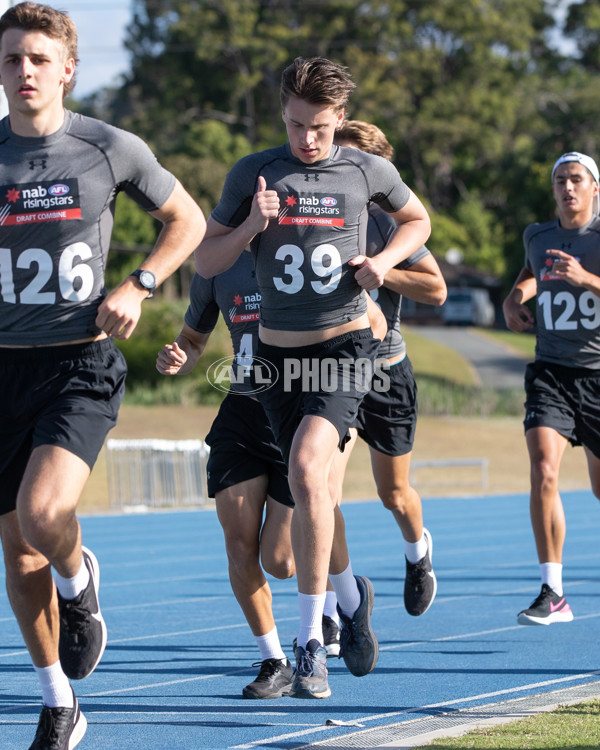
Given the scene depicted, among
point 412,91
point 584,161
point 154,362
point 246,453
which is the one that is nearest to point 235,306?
point 246,453

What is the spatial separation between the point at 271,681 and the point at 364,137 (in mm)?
2779

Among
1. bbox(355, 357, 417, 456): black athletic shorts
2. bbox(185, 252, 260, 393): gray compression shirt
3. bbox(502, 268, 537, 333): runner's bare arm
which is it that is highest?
bbox(185, 252, 260, 393): gray compression shirt

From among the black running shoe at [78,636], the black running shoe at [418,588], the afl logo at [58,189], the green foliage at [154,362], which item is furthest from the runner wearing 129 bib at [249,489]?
the green foliage at [154,362]

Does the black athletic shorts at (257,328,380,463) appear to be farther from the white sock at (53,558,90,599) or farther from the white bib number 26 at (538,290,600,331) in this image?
the white bib number 26 at (538,290,600,331)

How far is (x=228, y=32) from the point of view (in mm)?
59781

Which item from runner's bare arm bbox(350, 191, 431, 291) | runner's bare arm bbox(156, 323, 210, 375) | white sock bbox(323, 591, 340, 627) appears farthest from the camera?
white sock bbox(323, 591, 340, 627)

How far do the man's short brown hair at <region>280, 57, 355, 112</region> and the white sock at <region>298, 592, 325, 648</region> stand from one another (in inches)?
78.7

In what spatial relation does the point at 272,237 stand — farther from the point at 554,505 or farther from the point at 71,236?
the point at 554,505

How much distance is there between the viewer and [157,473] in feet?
65.1

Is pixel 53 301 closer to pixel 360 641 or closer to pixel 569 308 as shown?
pixel 360 641

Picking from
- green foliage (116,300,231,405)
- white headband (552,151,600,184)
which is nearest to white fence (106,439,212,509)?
green foliage (116,300,231,405)

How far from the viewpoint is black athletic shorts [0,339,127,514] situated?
14.4ft

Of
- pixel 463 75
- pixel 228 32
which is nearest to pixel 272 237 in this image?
pixel 228 32

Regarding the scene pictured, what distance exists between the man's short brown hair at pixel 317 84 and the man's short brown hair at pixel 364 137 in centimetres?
119
